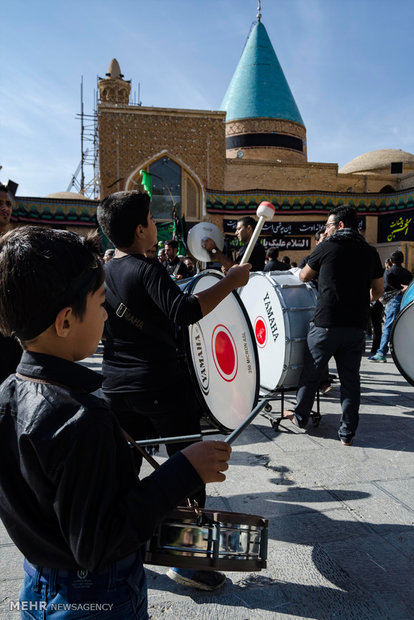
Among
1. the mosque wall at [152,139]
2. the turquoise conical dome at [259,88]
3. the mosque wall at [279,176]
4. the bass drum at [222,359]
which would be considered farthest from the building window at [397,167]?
the bass drum at [222,359]

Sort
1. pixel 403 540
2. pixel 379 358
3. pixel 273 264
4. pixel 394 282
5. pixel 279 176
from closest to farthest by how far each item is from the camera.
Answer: pixel 403 540
pixel 273 264
pixel 394 282
pixel 379 358
pixel 279 176

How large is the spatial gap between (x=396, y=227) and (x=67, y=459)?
78.6 feet

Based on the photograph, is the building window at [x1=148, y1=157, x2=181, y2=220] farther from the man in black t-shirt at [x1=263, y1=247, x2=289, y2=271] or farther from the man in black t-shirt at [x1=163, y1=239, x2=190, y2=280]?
the man in black t-shirt at [x1=263, y1=247, x2=289, y2=271]

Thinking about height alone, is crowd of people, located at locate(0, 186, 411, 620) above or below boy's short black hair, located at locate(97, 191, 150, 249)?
below

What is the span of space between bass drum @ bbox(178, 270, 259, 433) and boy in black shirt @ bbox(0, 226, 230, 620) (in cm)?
123

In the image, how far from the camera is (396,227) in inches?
877

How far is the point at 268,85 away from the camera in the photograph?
93.1 feet

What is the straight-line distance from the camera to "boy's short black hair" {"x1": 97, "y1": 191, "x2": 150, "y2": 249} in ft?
6.26

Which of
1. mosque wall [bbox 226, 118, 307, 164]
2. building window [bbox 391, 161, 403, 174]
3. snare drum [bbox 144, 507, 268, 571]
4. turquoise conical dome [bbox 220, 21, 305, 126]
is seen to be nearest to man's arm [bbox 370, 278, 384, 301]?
snare drum [bbox 144, 507, 268, 571]

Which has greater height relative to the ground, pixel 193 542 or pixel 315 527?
pixel 193 542

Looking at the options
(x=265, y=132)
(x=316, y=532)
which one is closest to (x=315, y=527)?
(x=316, y=532)

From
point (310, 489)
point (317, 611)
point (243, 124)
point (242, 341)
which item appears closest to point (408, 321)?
point (242, 341)

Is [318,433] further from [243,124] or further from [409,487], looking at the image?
[243,124]

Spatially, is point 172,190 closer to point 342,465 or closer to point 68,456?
point 342,465
